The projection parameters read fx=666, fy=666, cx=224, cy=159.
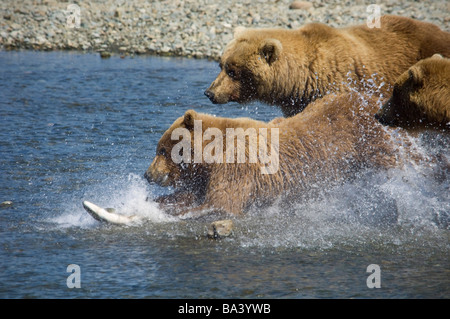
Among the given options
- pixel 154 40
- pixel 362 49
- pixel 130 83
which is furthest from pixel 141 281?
pixel 154 40

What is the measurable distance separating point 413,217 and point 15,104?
7491mm

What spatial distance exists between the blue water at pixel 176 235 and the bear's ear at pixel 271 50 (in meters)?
1.61

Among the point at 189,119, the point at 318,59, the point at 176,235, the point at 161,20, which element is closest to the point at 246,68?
the point at 318,59

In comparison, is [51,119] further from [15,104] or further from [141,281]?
[141,281]

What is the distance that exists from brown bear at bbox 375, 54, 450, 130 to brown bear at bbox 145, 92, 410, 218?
1.30 ft

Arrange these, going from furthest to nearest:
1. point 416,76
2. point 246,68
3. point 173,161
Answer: point 246,68 < point 173,161 < point 416,76

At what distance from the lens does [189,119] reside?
6500mm

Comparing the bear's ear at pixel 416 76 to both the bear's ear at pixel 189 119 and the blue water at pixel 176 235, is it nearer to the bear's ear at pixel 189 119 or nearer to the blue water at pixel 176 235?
the blue water at pixel 176 235

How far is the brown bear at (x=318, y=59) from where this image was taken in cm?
708

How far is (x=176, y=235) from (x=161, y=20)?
12012 millimetres

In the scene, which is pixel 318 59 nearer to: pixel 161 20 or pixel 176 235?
pixel 176 235

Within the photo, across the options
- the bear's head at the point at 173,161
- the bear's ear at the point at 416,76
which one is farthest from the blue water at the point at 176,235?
the bear's ear at the point at 416,76

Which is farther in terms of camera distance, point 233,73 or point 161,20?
point 161,20

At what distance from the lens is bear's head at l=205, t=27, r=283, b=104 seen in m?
7.22
